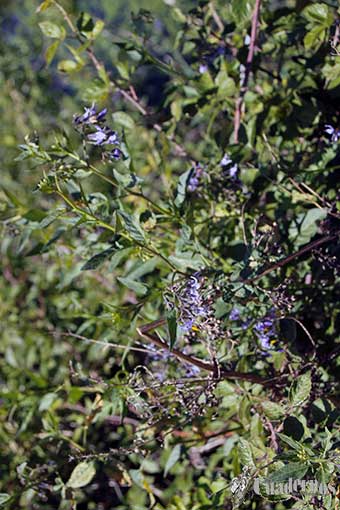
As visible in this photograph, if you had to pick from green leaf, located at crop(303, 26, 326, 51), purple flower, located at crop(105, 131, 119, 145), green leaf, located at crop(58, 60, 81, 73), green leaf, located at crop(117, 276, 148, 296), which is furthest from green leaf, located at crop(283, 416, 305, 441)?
green leaf, located at crop(58, 60, 81, 73)

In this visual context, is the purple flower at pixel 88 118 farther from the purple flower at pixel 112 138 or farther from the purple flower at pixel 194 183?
the purple flower at pixel 194 183

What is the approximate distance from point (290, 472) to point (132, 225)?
0.40 metres

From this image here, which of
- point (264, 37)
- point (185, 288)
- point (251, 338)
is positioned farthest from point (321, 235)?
point (264, 37)

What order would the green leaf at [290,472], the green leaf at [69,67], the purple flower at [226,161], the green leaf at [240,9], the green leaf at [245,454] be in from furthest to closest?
the green leaf at [69,67]
the purple flower at [226,161]
the green leaf at [240,9]
the green leaf at [245,454]
the green leaf at [290,472]

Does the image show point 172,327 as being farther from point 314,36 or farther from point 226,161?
point 314,36

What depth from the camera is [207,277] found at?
99 centimetres

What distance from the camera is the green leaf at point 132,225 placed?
955 millimetres

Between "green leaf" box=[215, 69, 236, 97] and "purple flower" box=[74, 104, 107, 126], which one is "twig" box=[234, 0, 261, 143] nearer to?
"green leaf" box=[215, 69, 236, 97]

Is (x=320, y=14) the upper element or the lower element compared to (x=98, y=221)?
upper

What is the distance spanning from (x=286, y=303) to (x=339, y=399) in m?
0.18

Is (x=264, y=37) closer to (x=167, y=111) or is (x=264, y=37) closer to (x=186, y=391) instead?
(x=167, y=111)

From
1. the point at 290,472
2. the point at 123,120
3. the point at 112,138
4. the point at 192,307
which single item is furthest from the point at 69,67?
the point at 290,472

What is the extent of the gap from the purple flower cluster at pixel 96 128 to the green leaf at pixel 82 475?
52 centimetres

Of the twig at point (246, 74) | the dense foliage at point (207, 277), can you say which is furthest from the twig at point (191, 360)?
the twig at point (246, 74)
